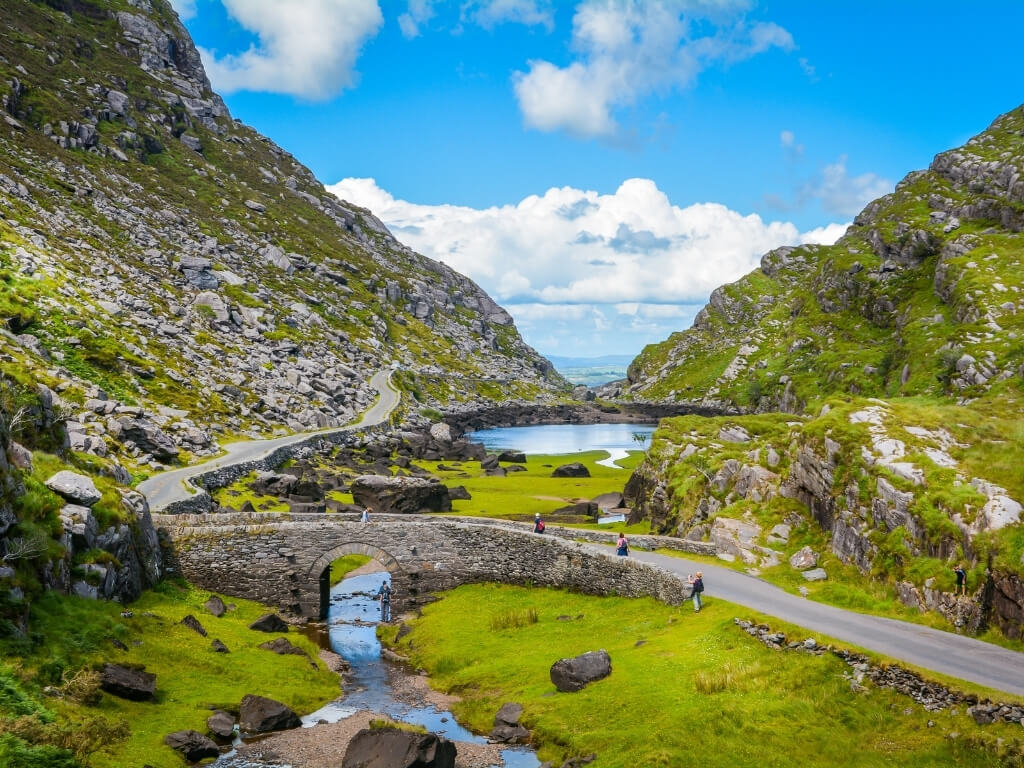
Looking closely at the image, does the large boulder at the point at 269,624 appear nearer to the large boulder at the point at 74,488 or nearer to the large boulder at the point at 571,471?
the large boulder at the point at 74,488

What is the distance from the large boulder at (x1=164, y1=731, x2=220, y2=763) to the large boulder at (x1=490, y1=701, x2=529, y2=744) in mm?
11553

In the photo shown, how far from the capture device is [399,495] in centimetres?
7744

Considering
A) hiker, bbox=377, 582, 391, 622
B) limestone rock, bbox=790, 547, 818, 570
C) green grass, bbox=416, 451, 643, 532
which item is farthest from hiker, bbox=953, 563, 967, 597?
green grass, bbox=416, 451, 643, 532

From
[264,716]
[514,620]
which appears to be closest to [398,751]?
[264,716]

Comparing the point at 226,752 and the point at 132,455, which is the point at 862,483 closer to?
the point at 226,752

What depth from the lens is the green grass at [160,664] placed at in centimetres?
2694

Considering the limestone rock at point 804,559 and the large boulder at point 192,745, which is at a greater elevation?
the limestone rock at point 804,559

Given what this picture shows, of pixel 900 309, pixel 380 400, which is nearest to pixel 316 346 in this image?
pixel 380 400

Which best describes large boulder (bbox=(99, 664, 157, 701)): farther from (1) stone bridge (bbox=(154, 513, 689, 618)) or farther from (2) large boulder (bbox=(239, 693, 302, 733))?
(1) stone bridge (bbox=(154, 513, 689, 618))

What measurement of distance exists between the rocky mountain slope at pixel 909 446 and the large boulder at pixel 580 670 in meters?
13.7

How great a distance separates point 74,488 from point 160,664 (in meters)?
11.1

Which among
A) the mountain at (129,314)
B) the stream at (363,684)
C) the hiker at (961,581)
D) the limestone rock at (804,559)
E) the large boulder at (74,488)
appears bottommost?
the stream at (363,684)

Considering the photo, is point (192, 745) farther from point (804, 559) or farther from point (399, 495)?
point (399, 495)

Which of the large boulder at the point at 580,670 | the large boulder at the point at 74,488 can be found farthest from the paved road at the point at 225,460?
the large boulder at the point at 580,670
